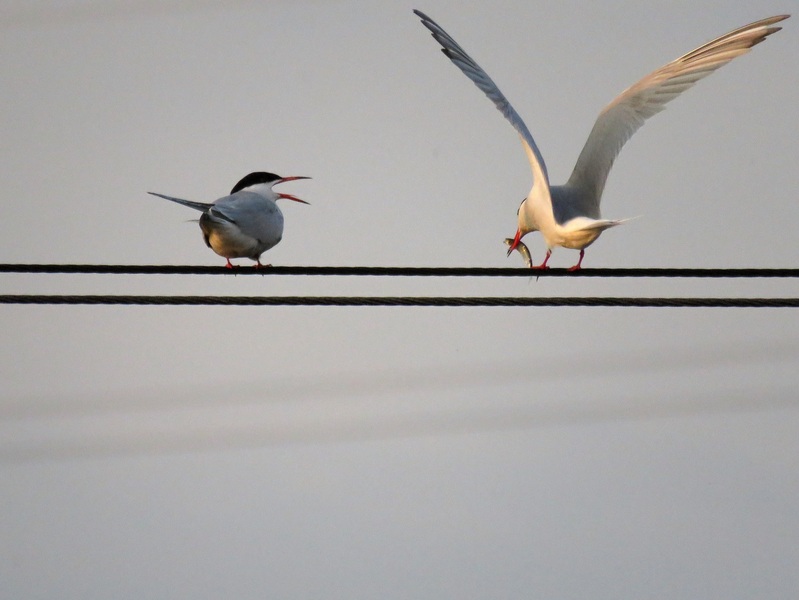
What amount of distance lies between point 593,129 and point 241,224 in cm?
234

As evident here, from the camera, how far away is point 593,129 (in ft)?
20.6

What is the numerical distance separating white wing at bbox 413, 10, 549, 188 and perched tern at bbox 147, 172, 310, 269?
167cm

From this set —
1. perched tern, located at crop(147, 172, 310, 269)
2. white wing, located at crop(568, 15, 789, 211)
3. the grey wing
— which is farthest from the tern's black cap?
white wing, located at crop(568, 15, 789, 211)

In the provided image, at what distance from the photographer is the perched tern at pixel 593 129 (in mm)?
5406

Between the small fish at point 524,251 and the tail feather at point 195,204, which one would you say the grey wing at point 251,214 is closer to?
the tail feather at point 195,204

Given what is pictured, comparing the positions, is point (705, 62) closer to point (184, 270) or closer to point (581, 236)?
point (581, 236)

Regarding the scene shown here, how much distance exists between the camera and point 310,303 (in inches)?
166

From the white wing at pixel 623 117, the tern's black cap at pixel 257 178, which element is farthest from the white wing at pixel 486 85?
the tern's black cap at pixel 257 178

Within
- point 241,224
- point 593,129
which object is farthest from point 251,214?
point 593,129

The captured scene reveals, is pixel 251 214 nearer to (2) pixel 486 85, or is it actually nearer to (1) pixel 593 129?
(2) pixel 486 85

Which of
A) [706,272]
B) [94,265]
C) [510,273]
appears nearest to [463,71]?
[510,273]

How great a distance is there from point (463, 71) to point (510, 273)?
152 centimetres

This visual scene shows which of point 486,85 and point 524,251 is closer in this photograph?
point 486,85

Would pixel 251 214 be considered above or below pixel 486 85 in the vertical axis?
below
